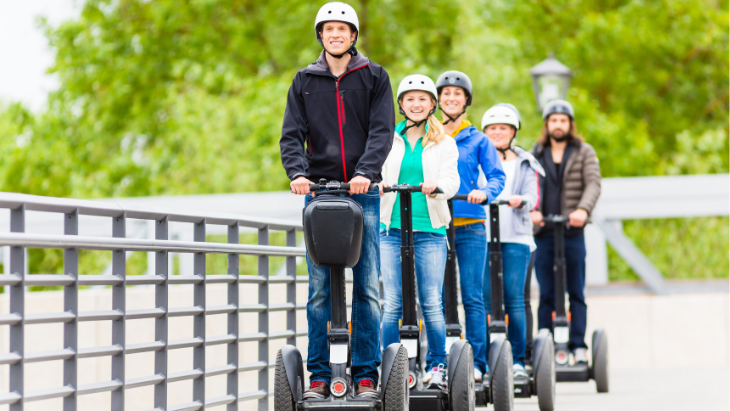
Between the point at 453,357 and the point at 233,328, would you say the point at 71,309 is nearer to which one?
the point at 233,328

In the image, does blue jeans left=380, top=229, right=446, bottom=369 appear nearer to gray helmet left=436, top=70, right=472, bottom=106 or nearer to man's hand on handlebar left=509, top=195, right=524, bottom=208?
man's hand on handlebar left=509, top=195, right=524, bottom=208

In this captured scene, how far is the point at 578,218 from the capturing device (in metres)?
8.28

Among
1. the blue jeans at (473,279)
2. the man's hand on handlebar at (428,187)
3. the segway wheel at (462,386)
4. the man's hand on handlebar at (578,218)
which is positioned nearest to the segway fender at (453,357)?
the segway wheel at (462,386)

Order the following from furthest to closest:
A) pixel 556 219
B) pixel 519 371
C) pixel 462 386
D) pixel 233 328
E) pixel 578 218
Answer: pixel 578 218, pixel 556 219, pixel 519 371, pixel 233 328, pixel 462 386

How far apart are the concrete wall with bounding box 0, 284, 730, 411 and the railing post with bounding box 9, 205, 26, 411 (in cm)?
350

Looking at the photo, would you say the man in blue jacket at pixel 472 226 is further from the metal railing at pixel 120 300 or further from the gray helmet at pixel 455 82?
the metal railing at pixel 120 300

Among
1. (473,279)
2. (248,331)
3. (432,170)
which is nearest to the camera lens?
(432,170)

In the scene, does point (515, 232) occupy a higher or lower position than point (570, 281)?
higher

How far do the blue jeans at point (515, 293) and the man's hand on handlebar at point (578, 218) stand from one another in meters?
0.91

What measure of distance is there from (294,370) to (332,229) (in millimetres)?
712

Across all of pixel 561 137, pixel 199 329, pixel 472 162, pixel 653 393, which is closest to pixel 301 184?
pixel 199 329

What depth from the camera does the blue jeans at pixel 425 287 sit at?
591 cm

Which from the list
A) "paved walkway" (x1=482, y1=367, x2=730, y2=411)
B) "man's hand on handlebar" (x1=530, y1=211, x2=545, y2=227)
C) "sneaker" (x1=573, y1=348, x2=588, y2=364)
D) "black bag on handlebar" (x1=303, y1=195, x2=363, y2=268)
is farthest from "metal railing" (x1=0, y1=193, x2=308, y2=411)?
"sneaker" (x1=573, y1=348, x2=588, y2=364)

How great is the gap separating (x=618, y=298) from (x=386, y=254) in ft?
22.3
